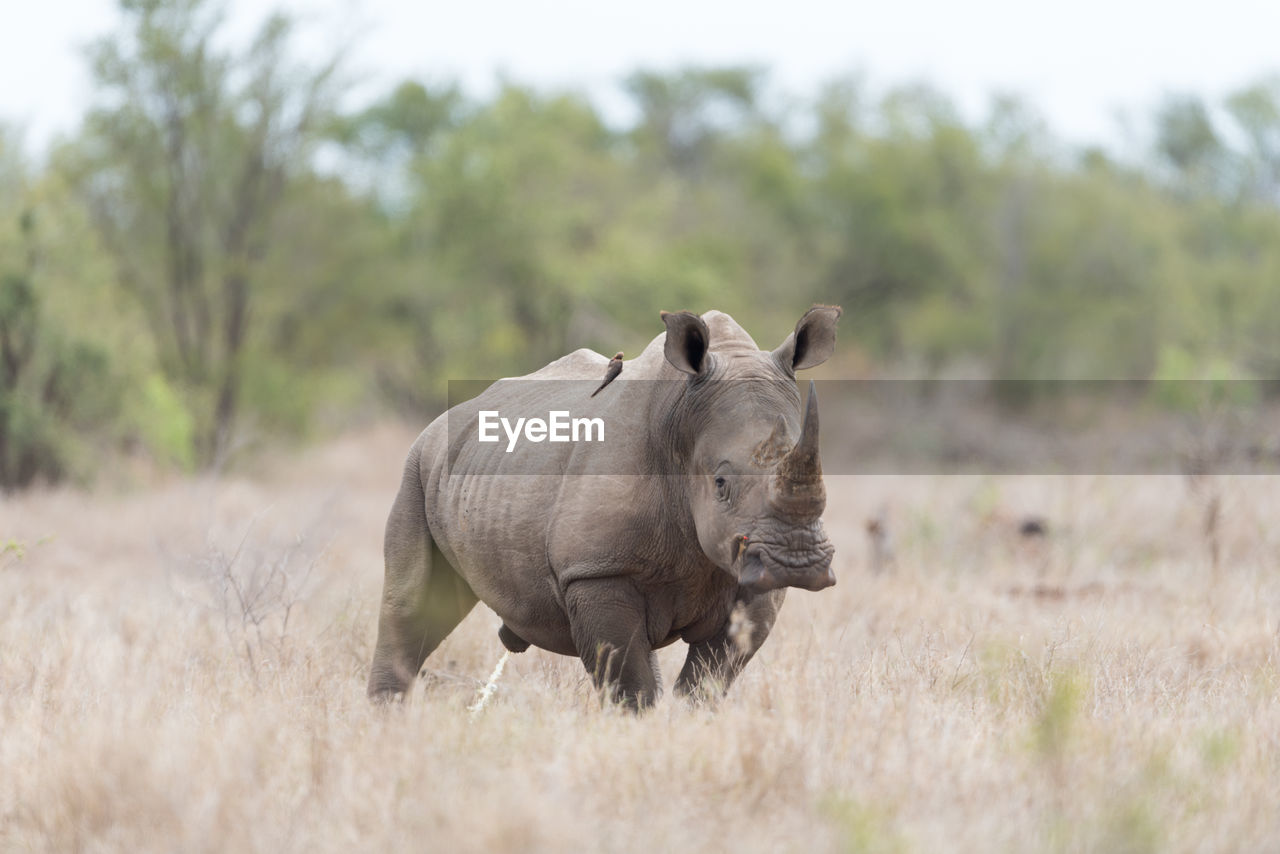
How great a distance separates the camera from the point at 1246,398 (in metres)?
19.6

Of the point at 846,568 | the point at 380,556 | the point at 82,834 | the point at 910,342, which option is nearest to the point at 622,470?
the point at 82,834

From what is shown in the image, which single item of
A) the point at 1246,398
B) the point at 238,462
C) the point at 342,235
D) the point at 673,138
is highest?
the point at 673,138

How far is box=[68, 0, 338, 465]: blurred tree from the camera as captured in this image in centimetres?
1992

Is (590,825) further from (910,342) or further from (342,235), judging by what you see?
(910,342)

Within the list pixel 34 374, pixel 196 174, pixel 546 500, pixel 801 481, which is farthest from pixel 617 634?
pixel 196 174

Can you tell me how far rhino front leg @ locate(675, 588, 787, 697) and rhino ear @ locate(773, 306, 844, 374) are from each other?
32.9 inches

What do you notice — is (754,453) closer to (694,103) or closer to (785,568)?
(785,568)

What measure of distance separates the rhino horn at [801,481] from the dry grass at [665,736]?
645 mm

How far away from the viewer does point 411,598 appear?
609cm

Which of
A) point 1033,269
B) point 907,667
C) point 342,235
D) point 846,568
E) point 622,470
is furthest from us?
point 1033,269

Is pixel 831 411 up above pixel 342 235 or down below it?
below

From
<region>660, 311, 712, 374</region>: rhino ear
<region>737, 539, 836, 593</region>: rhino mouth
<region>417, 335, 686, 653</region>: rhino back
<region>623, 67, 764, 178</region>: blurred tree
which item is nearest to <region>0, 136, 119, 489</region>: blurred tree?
<region>417, 335, 686, 653</region>: rhino back

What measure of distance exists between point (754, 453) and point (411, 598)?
6.99 ft

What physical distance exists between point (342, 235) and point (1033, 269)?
1982 centimetres
